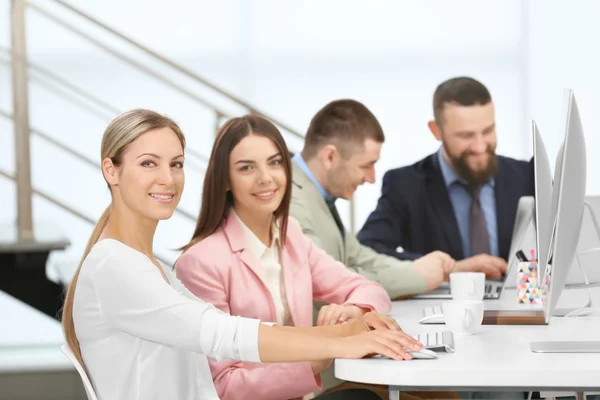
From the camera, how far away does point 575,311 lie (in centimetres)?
190

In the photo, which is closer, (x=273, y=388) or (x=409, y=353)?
(x=409, y=353)

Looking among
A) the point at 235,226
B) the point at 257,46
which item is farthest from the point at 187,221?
the point at 235,226

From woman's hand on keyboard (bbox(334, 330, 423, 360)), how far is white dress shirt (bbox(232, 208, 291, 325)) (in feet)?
1.64

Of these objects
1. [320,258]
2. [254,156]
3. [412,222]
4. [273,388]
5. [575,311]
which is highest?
[412,222]

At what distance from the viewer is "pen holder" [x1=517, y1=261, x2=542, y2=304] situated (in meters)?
2.09

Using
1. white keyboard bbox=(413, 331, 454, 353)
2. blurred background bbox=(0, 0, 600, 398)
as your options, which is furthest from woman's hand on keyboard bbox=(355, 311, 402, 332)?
blurred background bbox=(0, 0, 600, 398)

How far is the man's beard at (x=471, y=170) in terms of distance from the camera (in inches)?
130

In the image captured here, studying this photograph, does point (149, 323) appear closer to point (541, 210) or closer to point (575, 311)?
point (541, 210)

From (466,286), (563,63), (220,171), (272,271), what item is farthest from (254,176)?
(563,63)

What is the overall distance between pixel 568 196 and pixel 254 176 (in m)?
0.69

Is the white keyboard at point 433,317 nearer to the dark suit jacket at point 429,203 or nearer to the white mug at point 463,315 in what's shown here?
the white mug at point 463,315

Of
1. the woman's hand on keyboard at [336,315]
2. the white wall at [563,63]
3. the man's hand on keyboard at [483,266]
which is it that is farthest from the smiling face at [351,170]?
the white wall at [563,63]

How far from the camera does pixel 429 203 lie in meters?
3.28

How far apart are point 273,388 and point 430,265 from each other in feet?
2.87
